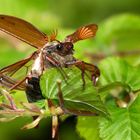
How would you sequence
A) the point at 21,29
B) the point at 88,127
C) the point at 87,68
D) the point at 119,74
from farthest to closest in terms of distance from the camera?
1. the point at 119,74
2. the point at 88,127
3. the point at 87,68
4. the point at 21,29

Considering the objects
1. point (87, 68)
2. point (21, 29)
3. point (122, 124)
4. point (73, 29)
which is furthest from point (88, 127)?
point (73, 29)

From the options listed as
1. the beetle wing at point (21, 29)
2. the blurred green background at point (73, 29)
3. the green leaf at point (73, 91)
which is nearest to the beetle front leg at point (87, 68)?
the green leaf at point (73, 91)

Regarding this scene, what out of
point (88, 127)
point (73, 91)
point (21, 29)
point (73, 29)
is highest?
point (73, 29)

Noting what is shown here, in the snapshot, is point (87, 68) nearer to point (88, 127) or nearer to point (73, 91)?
point (73, 91)

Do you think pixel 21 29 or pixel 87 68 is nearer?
pixel 21 29

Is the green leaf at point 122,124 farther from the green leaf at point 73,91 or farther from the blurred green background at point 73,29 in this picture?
the blurred green background at point 73,29

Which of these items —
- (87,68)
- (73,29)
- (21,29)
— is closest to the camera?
(21,29)

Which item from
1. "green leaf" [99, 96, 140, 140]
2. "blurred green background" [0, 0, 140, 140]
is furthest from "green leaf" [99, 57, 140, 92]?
"blurred green background" [0, 0, 140, 140]
